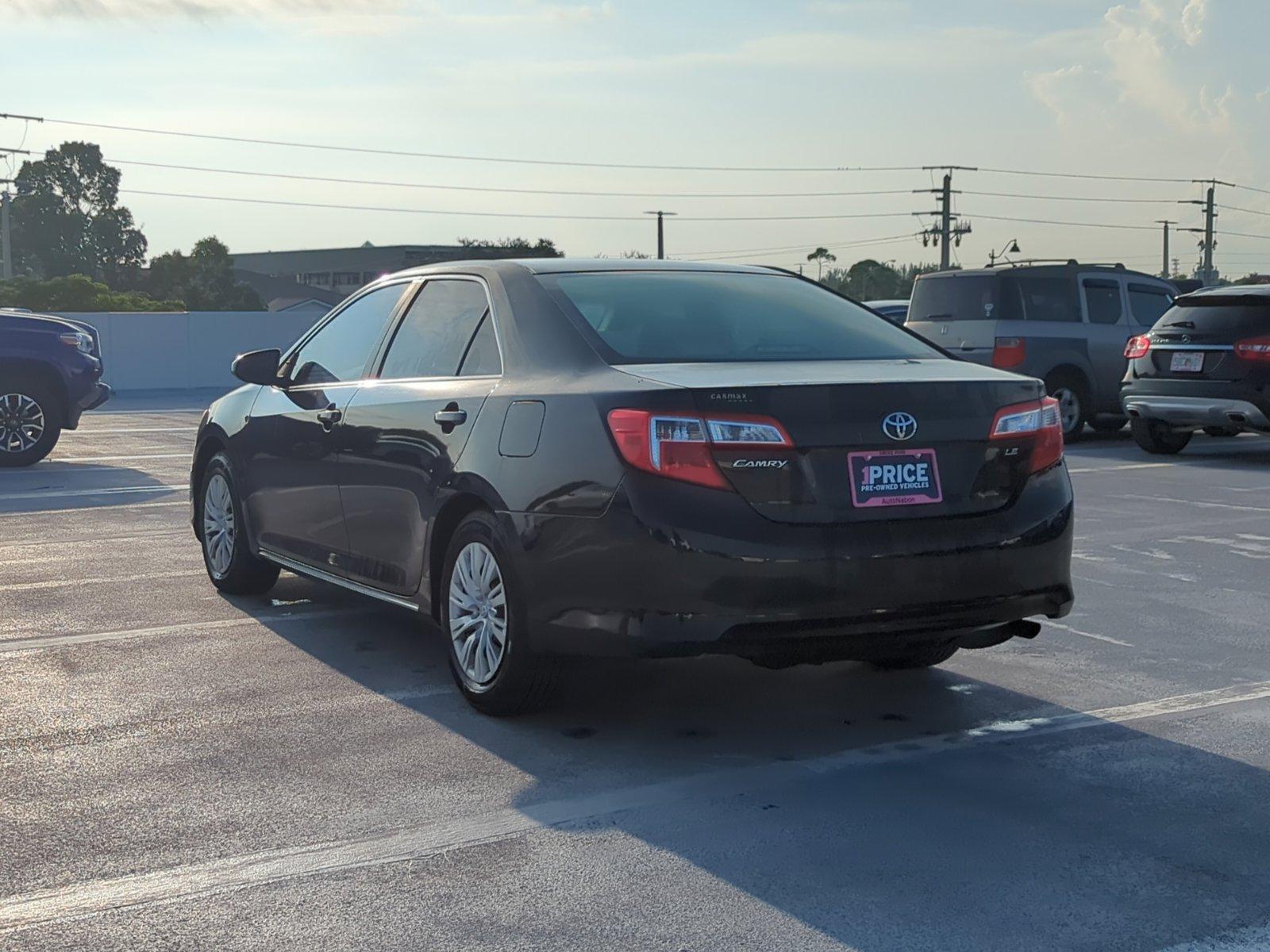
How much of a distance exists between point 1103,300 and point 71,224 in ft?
360

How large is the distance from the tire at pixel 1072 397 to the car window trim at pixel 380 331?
40.6ft

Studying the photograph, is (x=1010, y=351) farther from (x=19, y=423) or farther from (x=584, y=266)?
(x=584, y=266)

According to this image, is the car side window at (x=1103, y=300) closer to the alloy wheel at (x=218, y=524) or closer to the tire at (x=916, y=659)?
the alloy wheel at (x=218, y=524)

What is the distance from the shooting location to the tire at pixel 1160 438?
54.5 ft

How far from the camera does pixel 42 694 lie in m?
6.00

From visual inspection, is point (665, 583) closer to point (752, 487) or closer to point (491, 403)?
point (752, 487)

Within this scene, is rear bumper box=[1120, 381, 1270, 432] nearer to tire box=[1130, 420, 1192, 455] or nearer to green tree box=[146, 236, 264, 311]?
tire box=[1130, 420, 1192, 455]

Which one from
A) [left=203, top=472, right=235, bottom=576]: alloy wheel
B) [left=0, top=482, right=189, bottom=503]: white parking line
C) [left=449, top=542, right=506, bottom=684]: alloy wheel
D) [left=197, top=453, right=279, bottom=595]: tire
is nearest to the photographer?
[left=449, top=542, right=506, bottom=684]: alloy wheel

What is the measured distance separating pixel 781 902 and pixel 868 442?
1.64 metres

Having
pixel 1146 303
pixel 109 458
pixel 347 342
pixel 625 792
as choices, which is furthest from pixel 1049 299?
pixel 625 792

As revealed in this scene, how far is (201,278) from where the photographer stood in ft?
299

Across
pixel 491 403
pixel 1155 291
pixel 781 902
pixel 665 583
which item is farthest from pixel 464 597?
pixel 1155 291

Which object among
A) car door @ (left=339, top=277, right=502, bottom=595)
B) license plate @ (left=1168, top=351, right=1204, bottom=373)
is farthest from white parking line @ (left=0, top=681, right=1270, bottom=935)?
license plate @ (left=1168, top=351, right=1204, bottom=373)

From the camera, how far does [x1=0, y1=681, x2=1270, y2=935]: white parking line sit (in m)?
3.90
